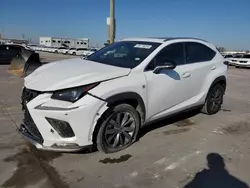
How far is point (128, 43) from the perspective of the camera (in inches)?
206

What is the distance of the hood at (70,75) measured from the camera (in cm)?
365

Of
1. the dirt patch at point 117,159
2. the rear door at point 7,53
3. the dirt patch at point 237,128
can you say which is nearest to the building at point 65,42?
the rear door at point 7,53

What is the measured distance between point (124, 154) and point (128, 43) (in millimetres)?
2191

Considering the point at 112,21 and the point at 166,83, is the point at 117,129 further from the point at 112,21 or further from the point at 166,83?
the point at 112,21

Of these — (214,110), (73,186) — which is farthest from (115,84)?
(214,110)

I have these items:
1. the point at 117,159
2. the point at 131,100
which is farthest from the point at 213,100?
the point at 117,159

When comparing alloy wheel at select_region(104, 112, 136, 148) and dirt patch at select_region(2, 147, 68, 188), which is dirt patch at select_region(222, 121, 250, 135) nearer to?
alloy wheel at select_region(104, 112, 136, 148)

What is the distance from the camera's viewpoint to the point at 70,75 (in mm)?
3811

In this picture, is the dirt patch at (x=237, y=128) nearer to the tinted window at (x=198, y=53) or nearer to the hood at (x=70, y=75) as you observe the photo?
the tinted window at (x=198, y=53)

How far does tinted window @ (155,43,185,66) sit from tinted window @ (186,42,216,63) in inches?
8.2

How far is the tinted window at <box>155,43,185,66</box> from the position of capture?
460cm

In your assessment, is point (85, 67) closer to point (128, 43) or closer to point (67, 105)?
point (67, 105)

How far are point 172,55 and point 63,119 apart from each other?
7.92 feet

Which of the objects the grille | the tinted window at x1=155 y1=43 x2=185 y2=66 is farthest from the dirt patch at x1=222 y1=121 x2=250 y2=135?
the grille
